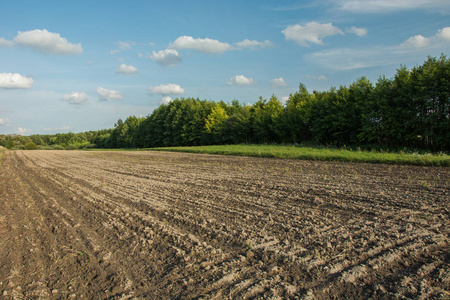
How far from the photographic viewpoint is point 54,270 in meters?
4.27

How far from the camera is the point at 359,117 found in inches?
1245

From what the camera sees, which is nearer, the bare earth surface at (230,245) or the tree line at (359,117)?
the bare earth surface at (230,245)

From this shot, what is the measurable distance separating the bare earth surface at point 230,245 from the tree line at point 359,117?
65.8 ft

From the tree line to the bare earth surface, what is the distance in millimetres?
20041

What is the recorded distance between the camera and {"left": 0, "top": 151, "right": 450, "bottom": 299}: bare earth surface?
3.68 metres

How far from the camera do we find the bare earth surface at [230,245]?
368 cm

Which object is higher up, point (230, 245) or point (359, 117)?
point (359, 117)

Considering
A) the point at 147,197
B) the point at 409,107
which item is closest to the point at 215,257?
the point at 147,197

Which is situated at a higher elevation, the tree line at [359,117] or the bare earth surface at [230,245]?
the tree line at [359,117]

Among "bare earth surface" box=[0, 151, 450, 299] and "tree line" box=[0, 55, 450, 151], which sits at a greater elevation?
"tree line" box=[0, 55, 450, 151]

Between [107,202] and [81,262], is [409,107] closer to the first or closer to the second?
[107,202]

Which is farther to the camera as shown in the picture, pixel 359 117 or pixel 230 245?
pixel 359 117

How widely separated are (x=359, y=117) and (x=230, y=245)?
31.1m

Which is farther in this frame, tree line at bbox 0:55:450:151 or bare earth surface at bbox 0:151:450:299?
tree line at bbox 0:55:450:151
